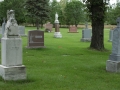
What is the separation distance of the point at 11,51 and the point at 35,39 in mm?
9030

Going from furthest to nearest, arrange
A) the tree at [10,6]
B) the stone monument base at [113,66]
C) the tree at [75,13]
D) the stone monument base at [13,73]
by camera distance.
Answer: the tree at [75,13], the tree at [10,6], the stone monument base at [113,66], the stone monument base at [13,73]

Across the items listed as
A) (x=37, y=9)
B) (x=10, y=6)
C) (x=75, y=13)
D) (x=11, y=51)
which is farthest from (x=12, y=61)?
(x=75, y=13)

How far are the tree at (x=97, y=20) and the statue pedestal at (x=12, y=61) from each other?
9.45 metres

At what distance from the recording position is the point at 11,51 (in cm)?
755

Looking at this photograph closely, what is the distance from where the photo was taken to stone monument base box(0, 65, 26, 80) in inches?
295

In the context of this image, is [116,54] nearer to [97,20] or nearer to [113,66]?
[113,66]

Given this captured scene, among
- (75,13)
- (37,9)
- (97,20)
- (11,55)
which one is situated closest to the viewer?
(11,55)

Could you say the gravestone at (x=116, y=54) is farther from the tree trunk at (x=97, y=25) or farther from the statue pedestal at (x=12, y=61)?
the tree trunk at (x=97, y=25)

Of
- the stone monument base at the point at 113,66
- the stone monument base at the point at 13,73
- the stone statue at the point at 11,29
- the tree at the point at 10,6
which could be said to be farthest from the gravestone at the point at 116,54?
the tree at the point at 10,6

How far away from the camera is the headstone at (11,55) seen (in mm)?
7504

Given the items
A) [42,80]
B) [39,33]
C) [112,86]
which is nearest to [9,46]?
[42,80]

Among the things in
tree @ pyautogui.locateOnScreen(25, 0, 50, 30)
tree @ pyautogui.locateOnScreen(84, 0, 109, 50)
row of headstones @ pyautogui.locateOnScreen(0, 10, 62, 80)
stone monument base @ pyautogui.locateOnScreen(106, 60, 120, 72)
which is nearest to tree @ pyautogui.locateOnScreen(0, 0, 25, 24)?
tree @ pyautogui.locateOnScreen(25, 0, 50, 30)

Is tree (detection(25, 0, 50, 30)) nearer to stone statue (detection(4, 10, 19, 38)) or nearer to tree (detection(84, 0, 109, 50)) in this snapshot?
tree (detection(84, 0, 109, 50))

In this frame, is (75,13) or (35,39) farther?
(75,13)
